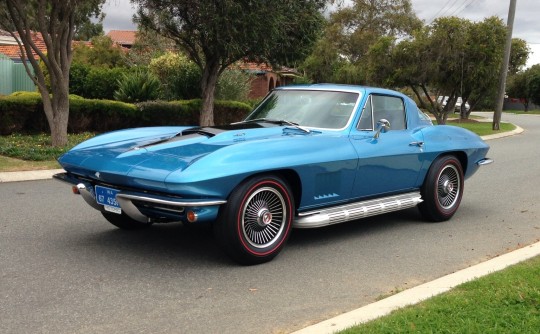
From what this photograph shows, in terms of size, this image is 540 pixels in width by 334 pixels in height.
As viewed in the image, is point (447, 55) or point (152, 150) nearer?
point (152, 150)

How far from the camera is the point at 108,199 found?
507 cm

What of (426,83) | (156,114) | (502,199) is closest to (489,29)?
(426,83)

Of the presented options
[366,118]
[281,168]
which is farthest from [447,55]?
[281,168]

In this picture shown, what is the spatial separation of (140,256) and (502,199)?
589 centimetres

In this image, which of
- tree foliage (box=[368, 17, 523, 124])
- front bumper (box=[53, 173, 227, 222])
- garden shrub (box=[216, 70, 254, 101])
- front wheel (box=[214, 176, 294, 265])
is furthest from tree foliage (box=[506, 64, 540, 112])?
front bumper (box=[53, 173, 227, 222])

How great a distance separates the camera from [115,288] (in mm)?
4520

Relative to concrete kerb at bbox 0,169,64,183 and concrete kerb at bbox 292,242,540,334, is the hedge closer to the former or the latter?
concrete kerb at bbox 0,169,64,183

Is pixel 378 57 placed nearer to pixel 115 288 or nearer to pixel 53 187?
pixel 53 187

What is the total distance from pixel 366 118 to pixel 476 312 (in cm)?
288

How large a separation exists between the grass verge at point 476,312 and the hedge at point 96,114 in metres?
13.4

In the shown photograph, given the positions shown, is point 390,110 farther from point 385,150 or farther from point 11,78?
point 11,78

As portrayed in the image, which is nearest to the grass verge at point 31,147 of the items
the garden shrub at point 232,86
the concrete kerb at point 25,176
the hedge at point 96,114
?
the hedge at point 96,114

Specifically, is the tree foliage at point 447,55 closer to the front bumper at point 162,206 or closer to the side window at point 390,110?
the side window at point 390,110

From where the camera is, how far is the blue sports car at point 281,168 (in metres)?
4.76
